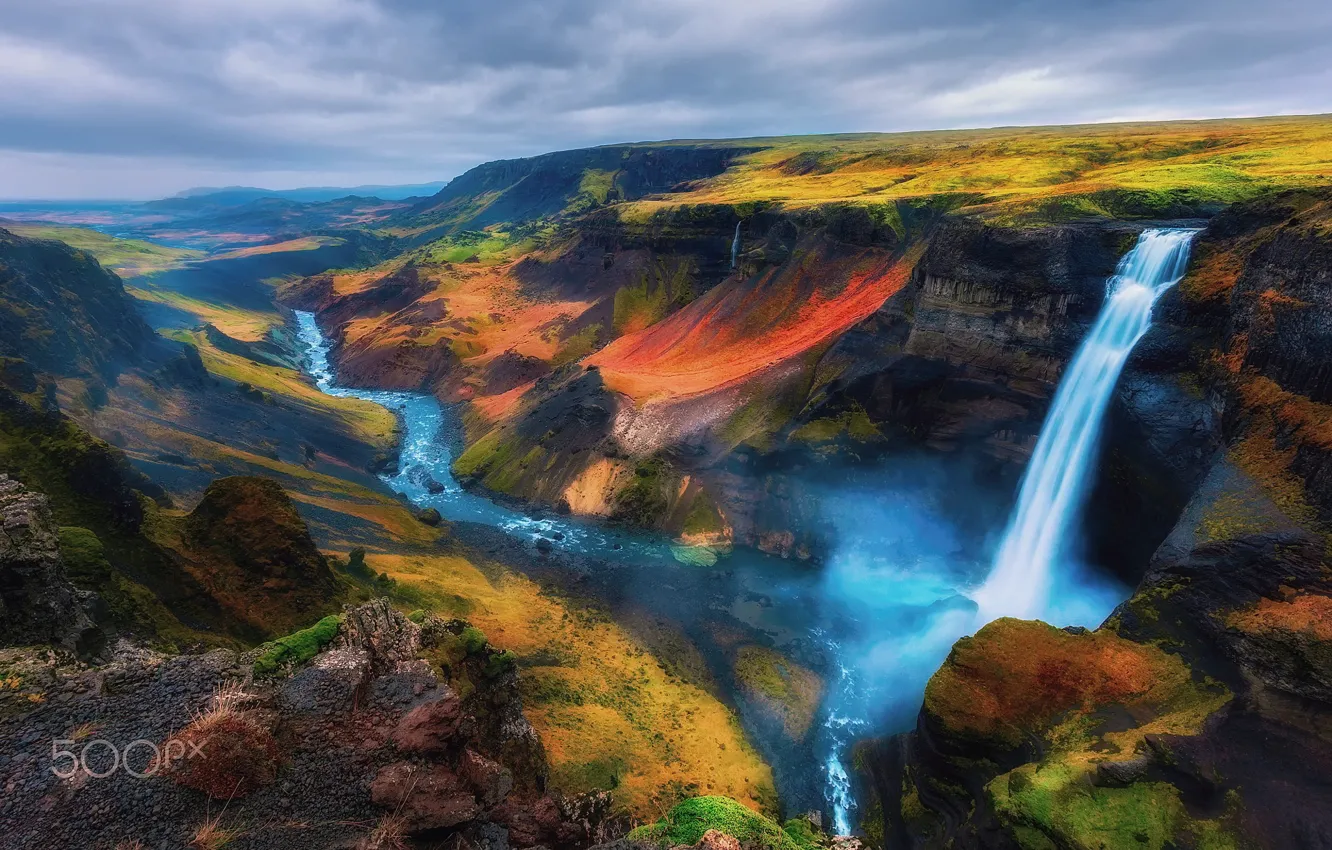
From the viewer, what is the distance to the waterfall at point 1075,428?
37.0 meters

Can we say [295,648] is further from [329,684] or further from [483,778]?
[483,778]

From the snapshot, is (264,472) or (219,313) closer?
(264,472)

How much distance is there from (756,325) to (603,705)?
1893 inches

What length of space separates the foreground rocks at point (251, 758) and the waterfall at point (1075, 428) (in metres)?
33.6

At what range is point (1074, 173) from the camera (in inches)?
2751

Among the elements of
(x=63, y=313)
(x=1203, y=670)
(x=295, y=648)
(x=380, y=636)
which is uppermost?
(x=63, y=313)

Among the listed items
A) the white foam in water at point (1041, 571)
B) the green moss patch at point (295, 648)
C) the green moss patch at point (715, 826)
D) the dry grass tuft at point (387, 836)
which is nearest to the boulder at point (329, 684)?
the green moss patch at point (295, 648)

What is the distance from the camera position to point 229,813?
1095 centimetres

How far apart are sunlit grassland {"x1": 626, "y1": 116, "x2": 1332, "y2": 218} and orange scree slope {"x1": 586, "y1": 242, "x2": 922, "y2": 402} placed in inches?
383

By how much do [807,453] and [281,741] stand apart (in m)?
44.2

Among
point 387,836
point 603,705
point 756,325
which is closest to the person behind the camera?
point 387,836

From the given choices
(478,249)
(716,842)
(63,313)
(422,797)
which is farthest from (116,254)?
(716,842)

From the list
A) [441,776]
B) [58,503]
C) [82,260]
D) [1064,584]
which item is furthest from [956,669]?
[82,260]

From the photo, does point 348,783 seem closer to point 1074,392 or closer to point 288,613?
point 288,613
